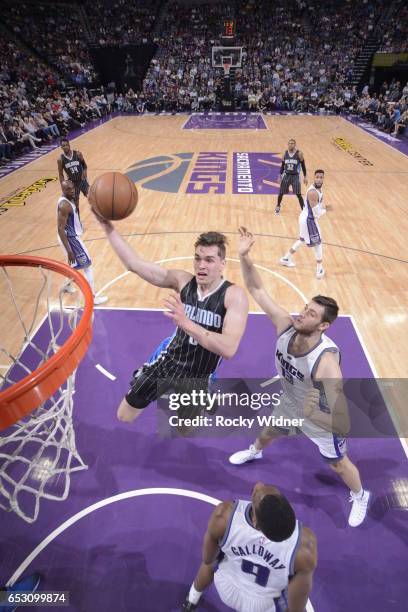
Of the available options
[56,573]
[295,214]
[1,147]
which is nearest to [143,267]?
[56,573]

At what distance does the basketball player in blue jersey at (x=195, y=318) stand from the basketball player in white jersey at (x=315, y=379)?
0.27 meters

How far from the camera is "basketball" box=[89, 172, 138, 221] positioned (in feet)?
11.2

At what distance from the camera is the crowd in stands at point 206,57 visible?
21723mm

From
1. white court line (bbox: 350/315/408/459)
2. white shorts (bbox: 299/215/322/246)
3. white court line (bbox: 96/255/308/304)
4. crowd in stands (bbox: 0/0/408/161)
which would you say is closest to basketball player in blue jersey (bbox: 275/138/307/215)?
white shorts (bbox: 299/215/322/246)

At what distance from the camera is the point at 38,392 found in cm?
212

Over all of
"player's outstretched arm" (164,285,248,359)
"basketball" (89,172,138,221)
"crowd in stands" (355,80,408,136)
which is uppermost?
"crowd in stands" (355,80,408,136)

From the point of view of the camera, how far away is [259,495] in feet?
6.33

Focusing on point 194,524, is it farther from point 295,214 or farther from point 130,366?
point 295,214

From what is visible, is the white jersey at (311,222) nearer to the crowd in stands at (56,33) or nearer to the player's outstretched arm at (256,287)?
the player's outstretched arm at (256,287)

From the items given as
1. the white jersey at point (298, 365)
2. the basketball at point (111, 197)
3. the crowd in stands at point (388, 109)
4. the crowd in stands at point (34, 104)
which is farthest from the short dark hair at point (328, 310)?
the crowd in stands at point (388, 109)

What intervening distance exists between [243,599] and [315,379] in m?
1.40

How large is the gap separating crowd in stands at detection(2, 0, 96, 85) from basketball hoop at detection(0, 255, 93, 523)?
23.7 metres

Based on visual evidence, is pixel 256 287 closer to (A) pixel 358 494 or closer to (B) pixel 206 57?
(A) pixel 358 494

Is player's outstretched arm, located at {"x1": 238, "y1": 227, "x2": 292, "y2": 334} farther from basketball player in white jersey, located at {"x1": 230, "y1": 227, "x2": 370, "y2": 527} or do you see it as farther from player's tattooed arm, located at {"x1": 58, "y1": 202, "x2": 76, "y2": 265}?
player's tattooed arm, located at {"x1": 58, "y1": 202, "x2": 76, "y2": 265}
